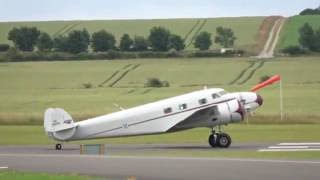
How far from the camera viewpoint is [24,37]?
13038cm

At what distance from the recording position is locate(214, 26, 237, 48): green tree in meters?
126

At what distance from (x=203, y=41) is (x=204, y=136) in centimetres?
8313

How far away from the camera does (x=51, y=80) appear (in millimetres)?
91875

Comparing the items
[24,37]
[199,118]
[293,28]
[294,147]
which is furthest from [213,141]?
[293,28]

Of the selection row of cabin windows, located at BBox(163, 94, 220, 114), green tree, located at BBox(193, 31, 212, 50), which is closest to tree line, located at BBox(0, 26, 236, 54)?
green tree, located at BBox(193, 31, 212, 50)

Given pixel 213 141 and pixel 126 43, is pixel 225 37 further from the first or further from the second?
pixel 213 141

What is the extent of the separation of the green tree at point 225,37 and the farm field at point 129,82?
756 inches

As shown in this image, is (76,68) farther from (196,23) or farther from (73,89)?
(196,23)

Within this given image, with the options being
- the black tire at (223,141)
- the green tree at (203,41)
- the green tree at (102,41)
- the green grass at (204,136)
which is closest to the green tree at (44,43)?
the green tree at (102,41)

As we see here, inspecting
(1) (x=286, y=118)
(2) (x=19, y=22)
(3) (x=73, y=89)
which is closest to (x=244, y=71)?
(3) (x=73, y=89)

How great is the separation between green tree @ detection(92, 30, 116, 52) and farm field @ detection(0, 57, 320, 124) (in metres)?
19.1

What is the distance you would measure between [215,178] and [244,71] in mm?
72809

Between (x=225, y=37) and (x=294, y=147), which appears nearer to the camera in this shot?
(x=294, y=147)

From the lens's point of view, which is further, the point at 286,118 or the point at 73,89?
the point at 73,89
